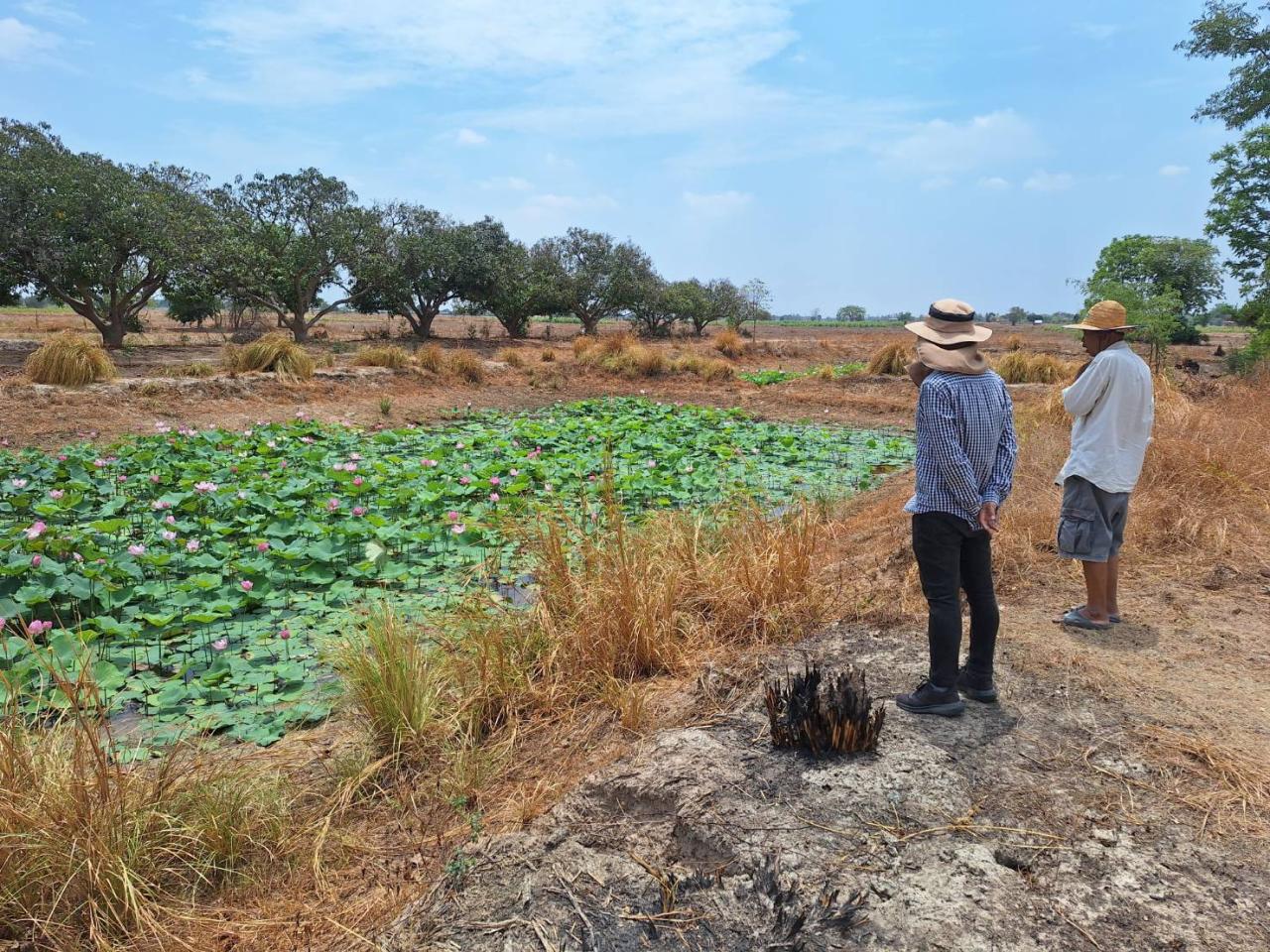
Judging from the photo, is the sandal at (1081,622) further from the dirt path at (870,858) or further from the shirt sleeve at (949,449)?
the shirt sleeve at (949,449)

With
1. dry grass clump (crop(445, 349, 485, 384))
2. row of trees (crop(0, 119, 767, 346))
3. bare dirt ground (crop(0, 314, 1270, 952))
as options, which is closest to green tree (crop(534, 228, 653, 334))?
row of trees (crop(0, 119, 767, 346))

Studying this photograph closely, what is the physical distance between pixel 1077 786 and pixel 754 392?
14193 millimetres

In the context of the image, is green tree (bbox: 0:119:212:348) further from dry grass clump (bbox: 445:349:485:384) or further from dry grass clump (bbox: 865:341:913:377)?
dry grass clump (bbox: 865:341:913:377)

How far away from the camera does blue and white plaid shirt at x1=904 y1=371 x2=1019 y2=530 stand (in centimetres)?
256

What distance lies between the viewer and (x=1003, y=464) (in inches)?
105

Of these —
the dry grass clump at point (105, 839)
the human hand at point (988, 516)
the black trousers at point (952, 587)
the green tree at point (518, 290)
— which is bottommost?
the dry grass clump at point (105, 839)

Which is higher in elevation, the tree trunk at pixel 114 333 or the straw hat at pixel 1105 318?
the tree trunk at pixel 114 333

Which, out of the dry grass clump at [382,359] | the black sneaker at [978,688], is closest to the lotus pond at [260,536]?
the black sneaker at [978,688]

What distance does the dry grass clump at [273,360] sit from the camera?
12734 millimetres

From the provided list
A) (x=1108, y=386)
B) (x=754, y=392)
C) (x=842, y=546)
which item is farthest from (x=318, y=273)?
(x=1108, y=386)

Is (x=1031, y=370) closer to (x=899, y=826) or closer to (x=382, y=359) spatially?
(x=382, y=359)

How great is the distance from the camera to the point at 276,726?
124 inches

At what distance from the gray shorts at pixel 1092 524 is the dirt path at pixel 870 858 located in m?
1.10

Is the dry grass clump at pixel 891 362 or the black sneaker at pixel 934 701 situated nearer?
the black sneaker at pixel 934 701
